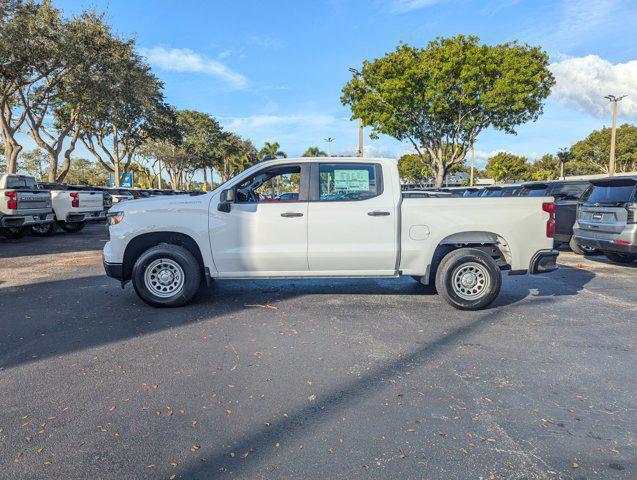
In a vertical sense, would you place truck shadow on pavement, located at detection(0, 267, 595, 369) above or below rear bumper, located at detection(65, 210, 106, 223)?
below

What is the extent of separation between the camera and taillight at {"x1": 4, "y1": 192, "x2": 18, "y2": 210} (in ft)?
38.5

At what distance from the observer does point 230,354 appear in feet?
13.7

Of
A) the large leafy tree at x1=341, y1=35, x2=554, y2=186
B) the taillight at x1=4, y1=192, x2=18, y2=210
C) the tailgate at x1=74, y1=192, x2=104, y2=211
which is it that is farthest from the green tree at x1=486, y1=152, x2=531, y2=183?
the taillight at x1=4, y1=192, x2=18, y2=210

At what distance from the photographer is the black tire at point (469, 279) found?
18.3ft

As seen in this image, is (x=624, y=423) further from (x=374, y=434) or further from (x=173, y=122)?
(x=173, y=122)

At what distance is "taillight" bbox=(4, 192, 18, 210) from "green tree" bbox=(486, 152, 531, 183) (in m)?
73.7

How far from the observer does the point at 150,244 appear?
5914 mm

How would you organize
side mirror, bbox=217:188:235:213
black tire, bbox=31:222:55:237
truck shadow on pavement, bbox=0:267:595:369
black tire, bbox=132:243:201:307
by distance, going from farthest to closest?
black tire, bbox=31:222:55:237, black tire, bbox=132:243:201:307, side mirror, bbox=217:188:235:213, truck shadow on pavement, bbox=0:267:595:369

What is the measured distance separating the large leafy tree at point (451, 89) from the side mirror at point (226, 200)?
20.1 metres

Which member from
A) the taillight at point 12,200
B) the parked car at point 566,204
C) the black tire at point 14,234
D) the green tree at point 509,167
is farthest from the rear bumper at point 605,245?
the green tree at point 509,167

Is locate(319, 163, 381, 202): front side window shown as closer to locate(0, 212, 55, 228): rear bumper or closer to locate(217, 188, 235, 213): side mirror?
locate(217, 188, 235, 213): side mirror

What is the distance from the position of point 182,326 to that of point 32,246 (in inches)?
380

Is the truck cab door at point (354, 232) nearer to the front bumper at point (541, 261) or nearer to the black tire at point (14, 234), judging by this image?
the front bumper at point (541, 261)

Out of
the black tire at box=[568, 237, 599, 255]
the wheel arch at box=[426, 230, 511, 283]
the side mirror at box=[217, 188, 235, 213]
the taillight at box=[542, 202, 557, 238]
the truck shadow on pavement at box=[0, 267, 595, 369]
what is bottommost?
the truck shadow on pavement at box=[0, 267, 595, 369]
